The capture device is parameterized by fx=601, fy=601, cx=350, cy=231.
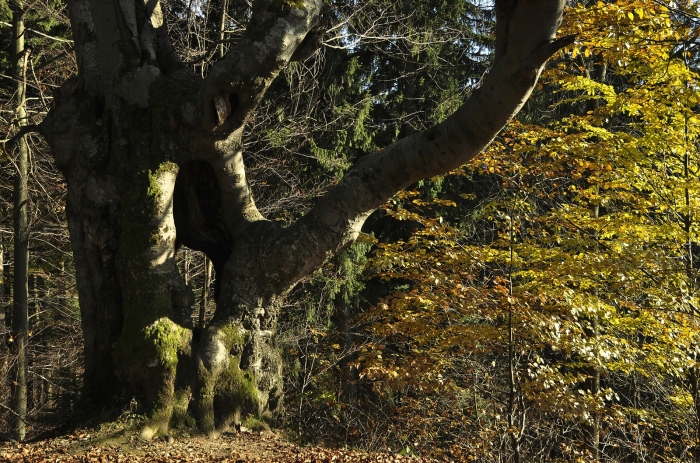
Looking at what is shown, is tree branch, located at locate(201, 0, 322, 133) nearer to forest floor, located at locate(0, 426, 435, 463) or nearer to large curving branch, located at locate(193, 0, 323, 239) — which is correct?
large curving branch, located at locate(193, 0, 323, 239)

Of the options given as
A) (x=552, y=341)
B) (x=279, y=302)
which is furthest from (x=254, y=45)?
(x=552, y=341)

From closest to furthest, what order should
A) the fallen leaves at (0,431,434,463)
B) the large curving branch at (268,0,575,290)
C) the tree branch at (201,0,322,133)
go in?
the large curving branch at (268,0,575,290) < the fallen leaves at (0,431,434,463) < the tree branch at (201,0,322,133)

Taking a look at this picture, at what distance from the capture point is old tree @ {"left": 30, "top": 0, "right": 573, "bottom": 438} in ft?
14.7

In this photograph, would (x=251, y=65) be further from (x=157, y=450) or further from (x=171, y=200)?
(x=157, y=450)

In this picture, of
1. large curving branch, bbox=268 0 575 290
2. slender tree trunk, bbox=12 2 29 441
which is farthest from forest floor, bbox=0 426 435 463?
slender tree trunk, bbox=12 2 29 441

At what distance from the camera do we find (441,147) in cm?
439

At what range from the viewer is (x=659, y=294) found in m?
7.24

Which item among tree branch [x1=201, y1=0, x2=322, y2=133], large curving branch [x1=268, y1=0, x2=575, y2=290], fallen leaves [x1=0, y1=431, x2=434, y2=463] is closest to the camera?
large curving branch [x1=268, y1=0, x2=575, y2=290]

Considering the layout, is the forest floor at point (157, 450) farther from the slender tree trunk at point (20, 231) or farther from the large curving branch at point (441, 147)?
the slender tree trunk at point (20, 231)

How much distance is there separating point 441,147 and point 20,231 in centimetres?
697

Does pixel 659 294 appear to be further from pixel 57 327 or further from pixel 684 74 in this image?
pixel 57 327

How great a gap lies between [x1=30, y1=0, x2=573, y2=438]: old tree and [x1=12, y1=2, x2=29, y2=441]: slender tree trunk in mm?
4245

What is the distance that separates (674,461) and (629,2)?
5.53 metres

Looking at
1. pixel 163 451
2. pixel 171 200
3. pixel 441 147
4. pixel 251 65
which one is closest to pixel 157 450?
pixel 163 451
